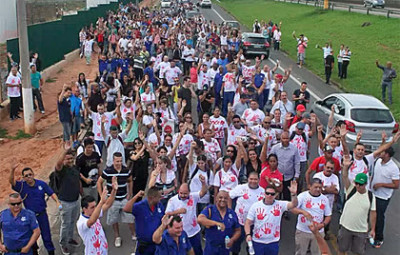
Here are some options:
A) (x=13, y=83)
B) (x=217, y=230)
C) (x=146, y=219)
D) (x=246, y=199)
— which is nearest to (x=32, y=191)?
(x=146, y=219)

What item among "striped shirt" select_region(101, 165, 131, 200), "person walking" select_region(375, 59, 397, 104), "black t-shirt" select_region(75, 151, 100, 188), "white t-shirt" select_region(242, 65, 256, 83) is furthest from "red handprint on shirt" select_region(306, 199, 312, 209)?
"person walking" select_region(375, 59, 397, 104)

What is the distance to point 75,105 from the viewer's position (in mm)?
13047

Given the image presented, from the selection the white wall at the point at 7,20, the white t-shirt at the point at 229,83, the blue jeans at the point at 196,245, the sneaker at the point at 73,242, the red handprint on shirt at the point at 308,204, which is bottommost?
the sneaker at the point at 73,242

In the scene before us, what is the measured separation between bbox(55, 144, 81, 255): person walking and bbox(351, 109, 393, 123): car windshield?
24.1ft

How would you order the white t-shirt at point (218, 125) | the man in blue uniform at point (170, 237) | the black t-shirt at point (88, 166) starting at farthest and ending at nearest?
the white t-shirt at point (218, 125) → the black t-shirt at point (88, 166) → the man in blue uniform at point (170, 237)

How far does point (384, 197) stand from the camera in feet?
27.6

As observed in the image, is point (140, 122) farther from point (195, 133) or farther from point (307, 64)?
point (307, 64)

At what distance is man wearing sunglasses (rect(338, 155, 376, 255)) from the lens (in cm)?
744

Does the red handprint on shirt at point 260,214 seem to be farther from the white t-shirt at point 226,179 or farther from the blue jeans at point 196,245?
the white t-shirt at point 226,179

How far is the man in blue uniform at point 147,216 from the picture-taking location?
6.95 m

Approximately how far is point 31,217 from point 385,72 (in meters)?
14.9

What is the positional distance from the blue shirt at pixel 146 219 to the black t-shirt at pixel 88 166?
2.22 meters

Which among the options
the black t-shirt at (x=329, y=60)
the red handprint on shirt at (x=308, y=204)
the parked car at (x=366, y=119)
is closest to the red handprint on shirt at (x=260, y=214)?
the red handprint on shirt at (x=308, y=204)

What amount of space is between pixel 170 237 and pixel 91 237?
3.87ft
